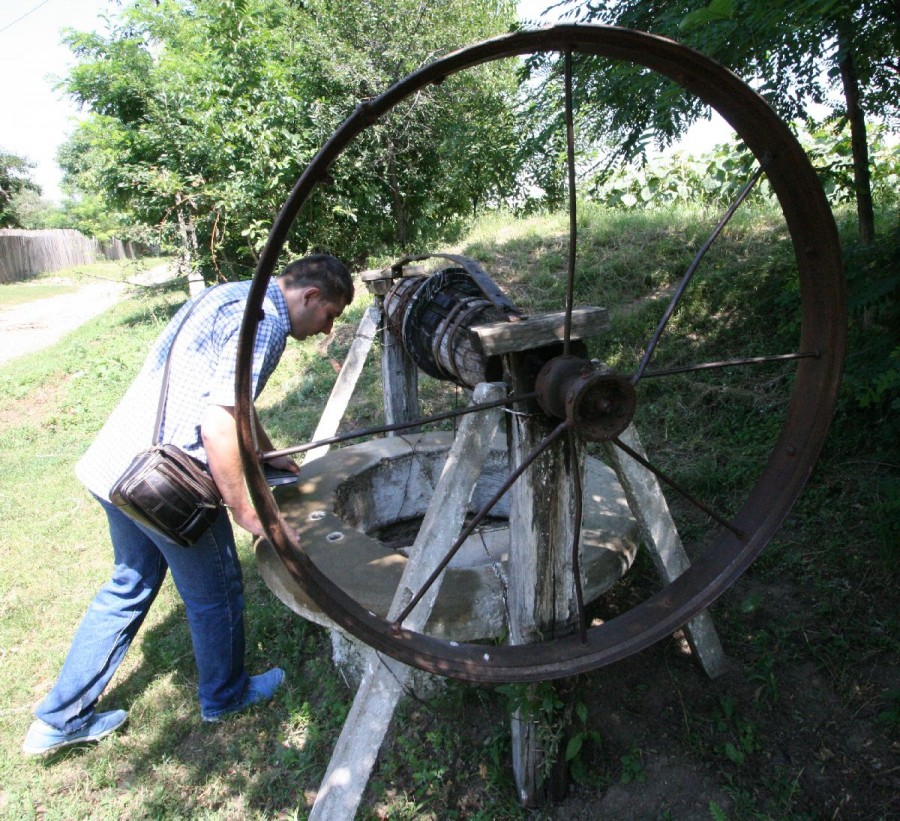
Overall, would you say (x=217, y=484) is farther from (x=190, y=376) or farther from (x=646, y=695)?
(x=646, y=695)

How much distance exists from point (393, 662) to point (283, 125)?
8.49m

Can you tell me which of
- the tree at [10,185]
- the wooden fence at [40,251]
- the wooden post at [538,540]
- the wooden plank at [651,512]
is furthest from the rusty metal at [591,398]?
the tree at [10,185]

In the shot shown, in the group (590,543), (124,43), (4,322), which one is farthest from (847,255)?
(4,322)

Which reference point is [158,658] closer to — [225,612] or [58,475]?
[225,612]

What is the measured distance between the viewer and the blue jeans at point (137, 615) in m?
2.60

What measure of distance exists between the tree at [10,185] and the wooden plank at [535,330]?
30.0 meters

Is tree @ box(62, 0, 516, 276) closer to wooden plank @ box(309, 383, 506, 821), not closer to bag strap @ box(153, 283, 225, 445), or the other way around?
bag strap @ box(153, 283, 225, 445)

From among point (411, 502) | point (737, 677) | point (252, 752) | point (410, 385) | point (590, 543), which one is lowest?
point (252, 752)

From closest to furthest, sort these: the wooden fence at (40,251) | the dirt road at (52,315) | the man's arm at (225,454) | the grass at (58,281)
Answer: the man's arm at (225,454)
the dirt road at (52,315)
the grass at (58,281)
the wooden fence at (40,251)

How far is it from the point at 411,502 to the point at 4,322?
13.2m

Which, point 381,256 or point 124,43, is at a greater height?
point 124,43

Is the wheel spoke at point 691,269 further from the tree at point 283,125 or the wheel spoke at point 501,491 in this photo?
the tree at point 283,125

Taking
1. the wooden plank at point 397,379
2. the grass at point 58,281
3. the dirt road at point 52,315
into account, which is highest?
the wooden plank at point 397,379

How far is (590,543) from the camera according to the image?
2.57 metres
